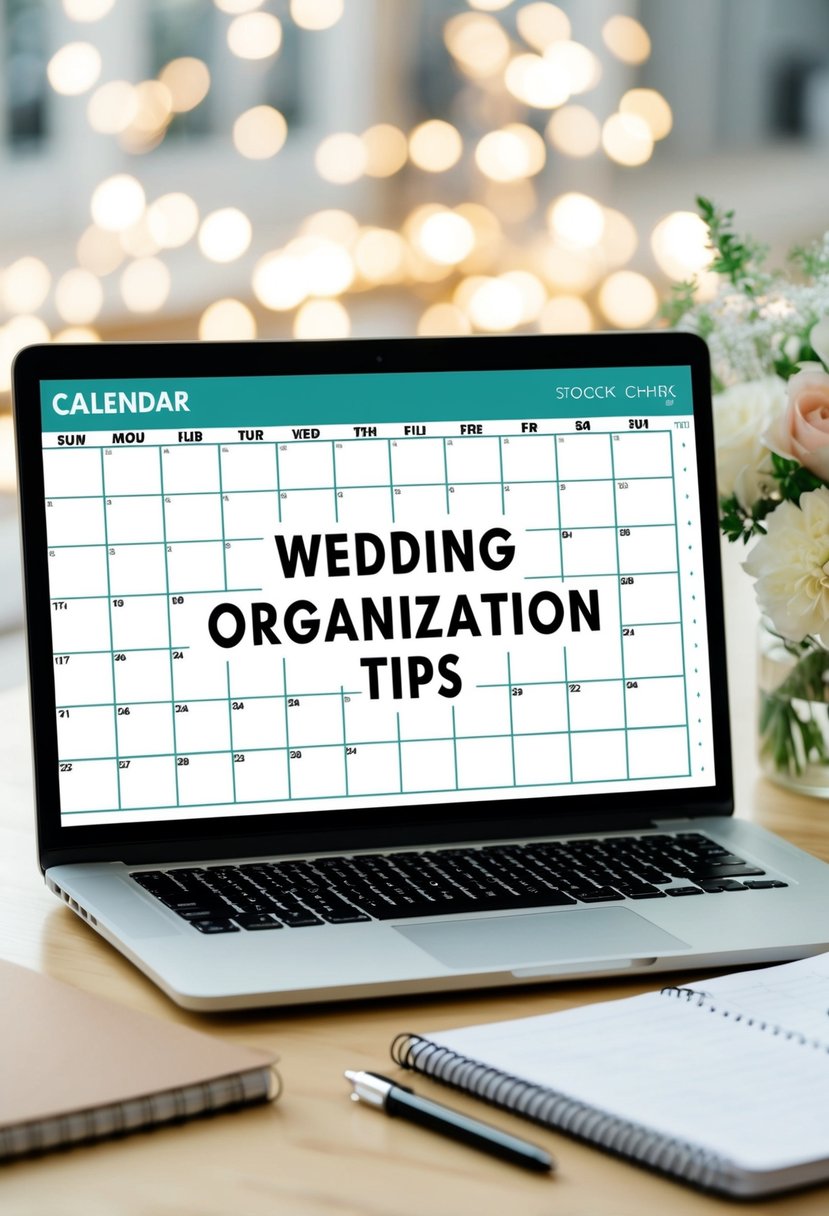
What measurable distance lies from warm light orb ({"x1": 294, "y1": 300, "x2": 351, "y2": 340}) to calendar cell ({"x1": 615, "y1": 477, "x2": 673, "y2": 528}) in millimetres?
2516

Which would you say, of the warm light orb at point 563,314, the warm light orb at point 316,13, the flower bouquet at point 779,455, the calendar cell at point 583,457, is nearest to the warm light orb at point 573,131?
the warm light orb at point 563,314

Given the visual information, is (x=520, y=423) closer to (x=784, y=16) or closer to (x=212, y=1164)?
(x=212, y=1164)

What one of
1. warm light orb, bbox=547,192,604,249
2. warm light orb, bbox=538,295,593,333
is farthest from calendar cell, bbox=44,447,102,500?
warm light orb, bbox=547,192,604,249

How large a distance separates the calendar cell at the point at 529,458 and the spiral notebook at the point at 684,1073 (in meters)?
0.35

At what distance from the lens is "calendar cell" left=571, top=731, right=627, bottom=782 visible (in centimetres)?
95

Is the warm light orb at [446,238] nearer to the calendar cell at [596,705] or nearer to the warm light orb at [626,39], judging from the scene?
the warm light orb at [626,39]

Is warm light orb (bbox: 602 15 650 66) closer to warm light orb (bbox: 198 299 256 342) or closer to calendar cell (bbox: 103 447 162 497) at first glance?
warm light orb (bbox: 198 299 256 342)

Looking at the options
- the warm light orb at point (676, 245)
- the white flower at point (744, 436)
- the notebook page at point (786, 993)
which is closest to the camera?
the notebook page at point (786, 993)

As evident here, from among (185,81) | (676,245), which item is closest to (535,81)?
(676,245)

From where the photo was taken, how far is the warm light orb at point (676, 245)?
3.82m

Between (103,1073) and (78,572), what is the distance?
0.36 meters

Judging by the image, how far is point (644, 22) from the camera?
13.7 ft

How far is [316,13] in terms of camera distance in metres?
3.46

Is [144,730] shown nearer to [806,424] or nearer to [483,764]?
[483,764]
